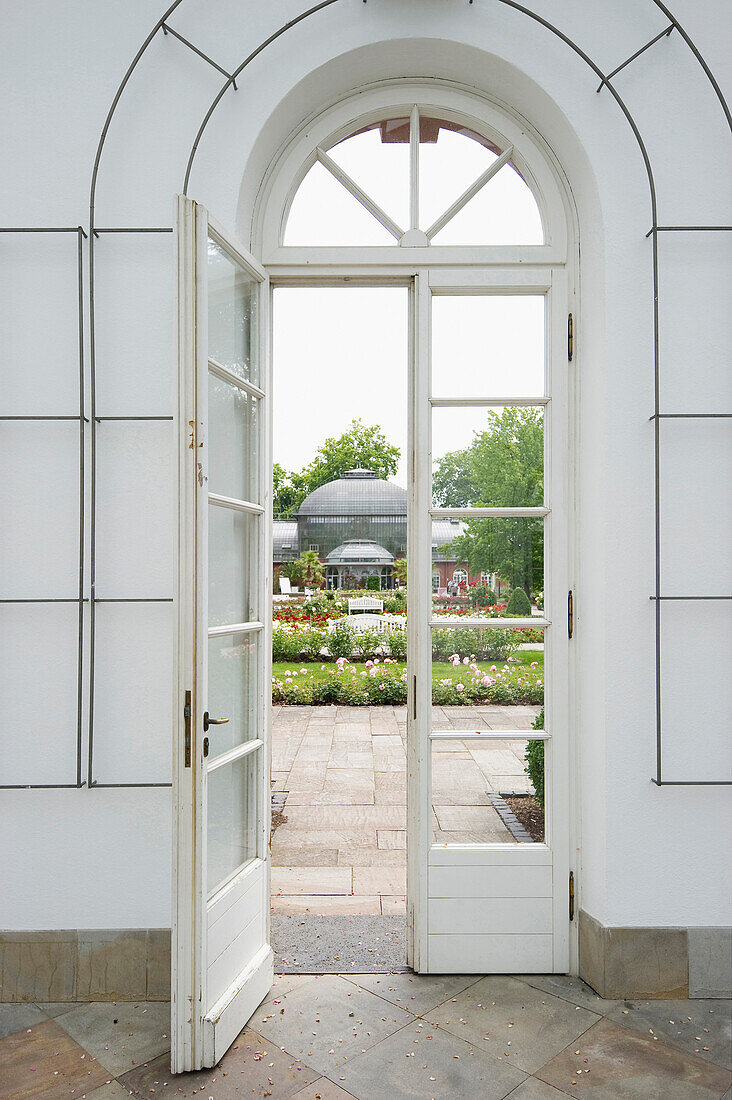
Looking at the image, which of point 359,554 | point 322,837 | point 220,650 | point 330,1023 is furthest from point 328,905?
point 359,554

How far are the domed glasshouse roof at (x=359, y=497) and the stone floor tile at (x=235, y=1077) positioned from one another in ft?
29.3

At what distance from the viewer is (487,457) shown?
7.80 ft

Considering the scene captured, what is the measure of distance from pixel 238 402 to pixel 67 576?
0.75 metres

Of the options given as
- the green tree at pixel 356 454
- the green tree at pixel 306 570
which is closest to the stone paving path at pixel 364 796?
the green tree at pixel 306 570

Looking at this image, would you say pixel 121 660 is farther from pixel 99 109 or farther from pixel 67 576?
pixel 99 109

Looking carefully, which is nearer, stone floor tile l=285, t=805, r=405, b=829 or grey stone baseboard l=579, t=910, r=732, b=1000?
grey stone baseboard l=579, t=910, r=732, b=1000

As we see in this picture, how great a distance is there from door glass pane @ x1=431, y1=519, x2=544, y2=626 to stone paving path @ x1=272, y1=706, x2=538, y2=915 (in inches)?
12.9

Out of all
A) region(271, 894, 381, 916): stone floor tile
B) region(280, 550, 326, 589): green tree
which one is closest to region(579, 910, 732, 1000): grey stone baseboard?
region(271, 894, 381, 916): stone floor tile

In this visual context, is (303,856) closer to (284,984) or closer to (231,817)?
(284,984)

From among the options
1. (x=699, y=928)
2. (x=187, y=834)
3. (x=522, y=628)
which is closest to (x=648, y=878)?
(x=699, y=928)

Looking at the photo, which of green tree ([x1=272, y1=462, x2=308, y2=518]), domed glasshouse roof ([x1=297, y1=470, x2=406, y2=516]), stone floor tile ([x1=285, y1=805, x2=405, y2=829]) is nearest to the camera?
stone floor tile ([x1=285, y1=805, x2=405, y2=829])

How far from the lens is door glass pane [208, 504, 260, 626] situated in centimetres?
203

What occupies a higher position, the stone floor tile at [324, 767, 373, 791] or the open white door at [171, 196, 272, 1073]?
the open white door at [171, 196, 272, 1073]

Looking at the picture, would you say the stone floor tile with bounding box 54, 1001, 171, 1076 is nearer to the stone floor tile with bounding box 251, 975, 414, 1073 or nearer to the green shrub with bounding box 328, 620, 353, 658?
the stone floor tile with bounding box 251, 975, 414, 1073
